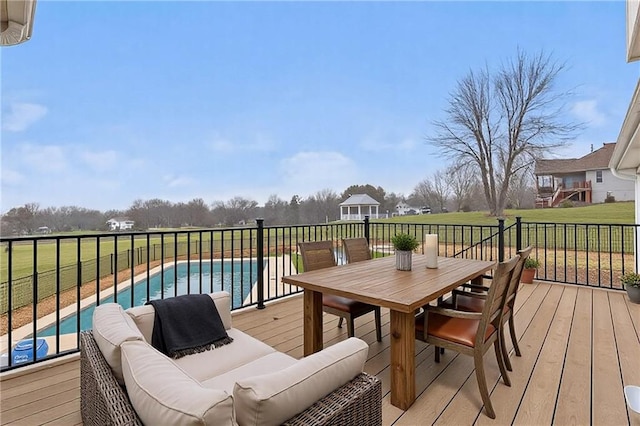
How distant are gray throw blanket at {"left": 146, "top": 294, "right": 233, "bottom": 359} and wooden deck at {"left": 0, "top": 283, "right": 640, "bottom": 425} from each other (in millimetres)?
702

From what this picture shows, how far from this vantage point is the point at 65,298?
998 cm

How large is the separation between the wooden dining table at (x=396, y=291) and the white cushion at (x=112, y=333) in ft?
4.06

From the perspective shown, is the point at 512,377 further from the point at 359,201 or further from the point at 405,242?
the point at 359,201

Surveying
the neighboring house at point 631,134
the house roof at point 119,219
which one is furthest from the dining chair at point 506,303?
the house roof at point 119,219

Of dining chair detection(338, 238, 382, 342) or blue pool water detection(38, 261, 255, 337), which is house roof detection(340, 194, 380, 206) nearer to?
blue pool water detection(38, 261, 255, 337)

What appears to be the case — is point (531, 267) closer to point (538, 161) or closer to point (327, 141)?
point (538, 161)

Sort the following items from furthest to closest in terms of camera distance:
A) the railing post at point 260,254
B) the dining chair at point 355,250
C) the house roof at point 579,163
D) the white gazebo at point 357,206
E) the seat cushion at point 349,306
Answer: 1. the white gazebo at point 357,206
2. the house roof at point 579,163
3. the railing post at point 260,254
4. the dining chair at point 355,250
5. the seat cushion at point 349,306

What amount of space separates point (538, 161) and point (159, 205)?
1635 cm

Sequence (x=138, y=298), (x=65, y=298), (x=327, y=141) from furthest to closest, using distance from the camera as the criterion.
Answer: (x=327, y=141), (x=65, y=298), (x=138, y=298)

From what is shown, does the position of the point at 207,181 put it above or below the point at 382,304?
above

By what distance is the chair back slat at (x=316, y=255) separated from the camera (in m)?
3.03

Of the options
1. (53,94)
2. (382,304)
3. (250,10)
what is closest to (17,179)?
(53,94)

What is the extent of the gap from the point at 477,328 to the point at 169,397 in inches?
74.3

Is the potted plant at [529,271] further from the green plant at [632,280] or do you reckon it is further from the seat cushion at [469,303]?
the seat cushion at [469,303]
